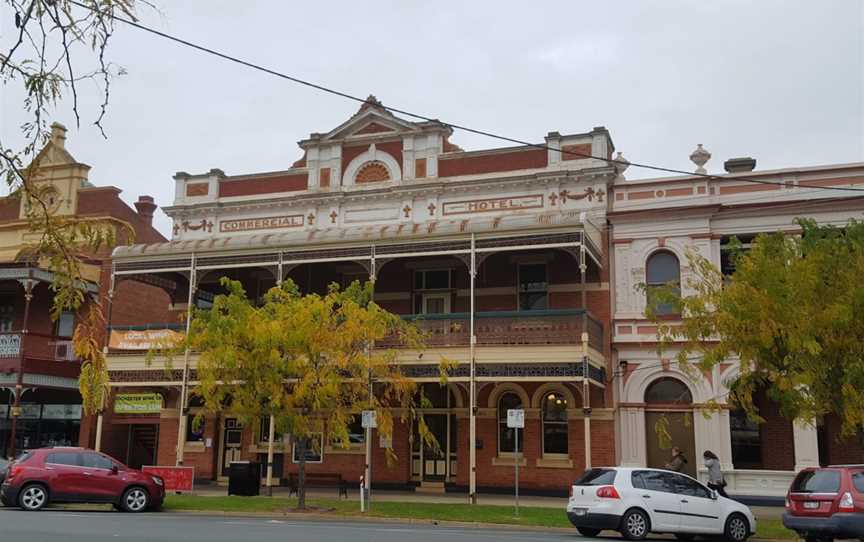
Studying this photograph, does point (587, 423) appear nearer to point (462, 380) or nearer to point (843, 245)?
point (462, 380)

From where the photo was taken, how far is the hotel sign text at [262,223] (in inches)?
1062

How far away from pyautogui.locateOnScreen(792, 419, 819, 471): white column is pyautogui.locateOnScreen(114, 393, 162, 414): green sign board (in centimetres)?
1784

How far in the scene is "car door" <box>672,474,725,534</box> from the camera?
15055mm

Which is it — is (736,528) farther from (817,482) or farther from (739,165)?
(739,165)

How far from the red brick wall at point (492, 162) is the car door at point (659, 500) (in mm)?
11727

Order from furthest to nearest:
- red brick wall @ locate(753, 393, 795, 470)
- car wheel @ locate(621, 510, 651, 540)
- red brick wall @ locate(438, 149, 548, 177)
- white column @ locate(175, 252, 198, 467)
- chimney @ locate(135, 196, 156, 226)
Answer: chimney @ locate(135, 196, 156, 226), red brick wall @ locate(438, 149, 548, 177), white column @ locate(175, 252, 198, 467), red brick wall @ locate(753, 393, 795, 470), car wheel @ locate(621, 510, 651, 540)

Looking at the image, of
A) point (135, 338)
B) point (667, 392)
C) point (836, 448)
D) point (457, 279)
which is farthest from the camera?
point (457, 279)

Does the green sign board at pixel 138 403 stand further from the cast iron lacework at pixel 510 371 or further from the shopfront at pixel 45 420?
the cast iron lacework at pixel 510 371

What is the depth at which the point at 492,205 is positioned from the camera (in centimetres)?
2495

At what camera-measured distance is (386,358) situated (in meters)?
19.2

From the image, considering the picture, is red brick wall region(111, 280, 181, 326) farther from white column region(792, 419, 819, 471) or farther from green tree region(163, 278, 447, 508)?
white column region(792, 419, 819, 471)

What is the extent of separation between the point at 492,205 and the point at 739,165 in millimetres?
7278

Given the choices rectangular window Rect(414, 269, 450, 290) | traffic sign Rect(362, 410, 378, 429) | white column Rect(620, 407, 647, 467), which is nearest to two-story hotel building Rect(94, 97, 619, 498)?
rectangular window Rect(414, 269, 450, 290)

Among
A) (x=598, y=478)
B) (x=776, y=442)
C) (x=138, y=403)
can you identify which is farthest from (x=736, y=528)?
(x=138, y=403)
